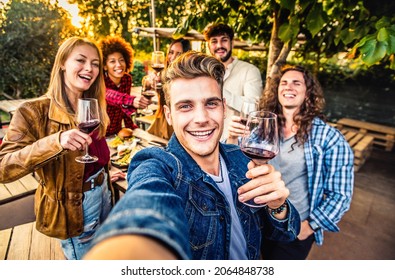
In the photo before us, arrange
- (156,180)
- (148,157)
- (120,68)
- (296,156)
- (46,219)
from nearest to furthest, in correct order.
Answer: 1. (156,180)
2. (148,157)
3. (46,219)
4. (296,156)
5. (120,68)

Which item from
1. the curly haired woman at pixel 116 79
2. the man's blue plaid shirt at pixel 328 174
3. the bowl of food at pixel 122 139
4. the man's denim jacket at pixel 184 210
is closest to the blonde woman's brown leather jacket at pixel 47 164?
the man's denim jacket at pixel 184 210

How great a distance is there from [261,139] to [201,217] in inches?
16.9

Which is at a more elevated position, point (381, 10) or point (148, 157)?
point (381, 10)

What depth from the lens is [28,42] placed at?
5.11m

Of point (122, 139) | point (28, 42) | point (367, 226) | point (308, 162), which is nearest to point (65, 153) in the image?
point (122, 139)

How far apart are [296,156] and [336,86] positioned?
686cm

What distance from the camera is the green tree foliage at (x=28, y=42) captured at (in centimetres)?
456

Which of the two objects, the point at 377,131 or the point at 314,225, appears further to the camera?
the point at 377,131

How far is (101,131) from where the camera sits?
5.84 ft

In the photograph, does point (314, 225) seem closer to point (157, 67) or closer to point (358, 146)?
point (157, 67)

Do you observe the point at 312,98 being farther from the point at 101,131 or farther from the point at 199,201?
the point at 101,131

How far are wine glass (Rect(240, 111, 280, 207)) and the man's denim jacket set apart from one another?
0.24 meters

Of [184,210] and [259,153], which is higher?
[259,153]

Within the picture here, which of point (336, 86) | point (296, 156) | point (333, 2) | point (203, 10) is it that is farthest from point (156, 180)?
point (336, 86)
